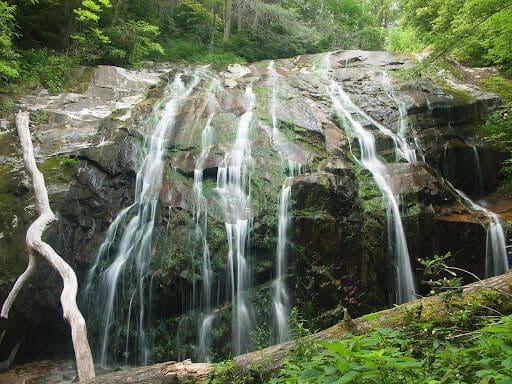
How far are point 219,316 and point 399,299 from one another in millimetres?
3314

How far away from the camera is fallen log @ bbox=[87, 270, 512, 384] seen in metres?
3.84

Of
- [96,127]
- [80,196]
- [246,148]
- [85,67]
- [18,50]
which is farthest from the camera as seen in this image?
[85,67]

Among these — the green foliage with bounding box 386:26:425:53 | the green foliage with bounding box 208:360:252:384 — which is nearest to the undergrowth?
the green foliage with bounding box 208:360:252:384

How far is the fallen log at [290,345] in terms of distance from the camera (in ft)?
12.6

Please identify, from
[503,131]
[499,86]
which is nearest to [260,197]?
[503,131]

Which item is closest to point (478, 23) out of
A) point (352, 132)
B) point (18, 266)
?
A: point (352, 132)

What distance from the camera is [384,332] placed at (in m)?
2.67

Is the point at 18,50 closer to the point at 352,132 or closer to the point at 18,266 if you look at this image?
the point at 18,266

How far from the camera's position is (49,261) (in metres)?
5.82

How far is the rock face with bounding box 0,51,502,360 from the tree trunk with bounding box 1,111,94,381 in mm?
341

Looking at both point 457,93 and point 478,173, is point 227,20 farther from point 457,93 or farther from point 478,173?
point 478,173

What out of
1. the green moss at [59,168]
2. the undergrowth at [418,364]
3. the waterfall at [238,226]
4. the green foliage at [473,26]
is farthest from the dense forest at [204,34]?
the undergrowth at [418,364]

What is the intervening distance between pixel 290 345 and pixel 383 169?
18.7ft

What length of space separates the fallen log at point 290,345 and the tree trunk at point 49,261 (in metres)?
0.69
